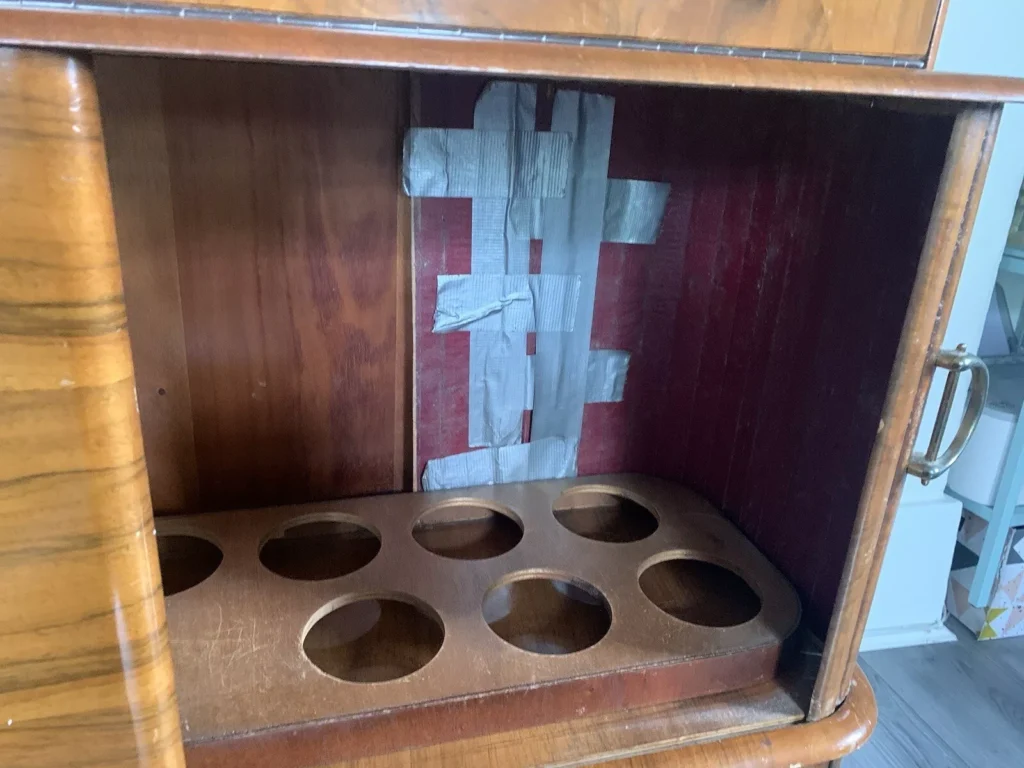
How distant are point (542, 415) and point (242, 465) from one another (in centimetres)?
32

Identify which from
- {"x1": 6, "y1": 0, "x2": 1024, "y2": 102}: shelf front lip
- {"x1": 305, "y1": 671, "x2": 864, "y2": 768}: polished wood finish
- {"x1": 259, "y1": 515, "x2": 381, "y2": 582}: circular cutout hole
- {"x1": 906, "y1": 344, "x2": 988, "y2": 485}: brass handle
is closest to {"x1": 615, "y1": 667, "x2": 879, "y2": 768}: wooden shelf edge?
{"x1": 305, "y1": 671, "x2": 864, "y2": 768}: polished wood finish

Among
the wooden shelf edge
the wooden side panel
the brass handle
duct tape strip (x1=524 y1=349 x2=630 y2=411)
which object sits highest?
the wooden side panel

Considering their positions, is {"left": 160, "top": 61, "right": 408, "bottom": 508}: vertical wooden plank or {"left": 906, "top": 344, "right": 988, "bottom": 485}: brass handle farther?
{"left": 160, "top": 61, "right": 408, "bottom": 508}: vertical wooden plank

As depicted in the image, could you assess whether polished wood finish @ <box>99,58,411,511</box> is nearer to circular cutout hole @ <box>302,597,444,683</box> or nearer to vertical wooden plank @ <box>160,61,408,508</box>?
vertical wooden plank @ <box>160,61,408,508</box>

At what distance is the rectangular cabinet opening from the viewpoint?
1.94 ft

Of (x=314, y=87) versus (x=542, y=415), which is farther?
(x=542, y=415)

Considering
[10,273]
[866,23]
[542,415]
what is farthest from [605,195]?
[10,273]

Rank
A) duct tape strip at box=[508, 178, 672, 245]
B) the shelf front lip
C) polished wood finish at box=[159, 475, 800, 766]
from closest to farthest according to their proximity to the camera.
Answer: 1. the shelf front lip
2. polished wood finish at box=[159, 475, 800, 766]
3. duct tape strip at box=[508, 178, 672, 245]

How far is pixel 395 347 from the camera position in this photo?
2.55ft

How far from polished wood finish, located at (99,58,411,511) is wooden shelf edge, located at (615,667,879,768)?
407 mm

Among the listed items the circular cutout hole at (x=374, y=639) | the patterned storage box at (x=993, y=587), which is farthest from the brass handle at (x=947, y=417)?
the patterned storage box at (x=993, y=587)

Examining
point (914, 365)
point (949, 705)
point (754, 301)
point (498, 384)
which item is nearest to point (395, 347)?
point (498, 384)

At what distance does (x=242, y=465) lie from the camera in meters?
0.78

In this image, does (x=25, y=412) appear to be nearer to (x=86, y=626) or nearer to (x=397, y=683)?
(x=86, y=626)
